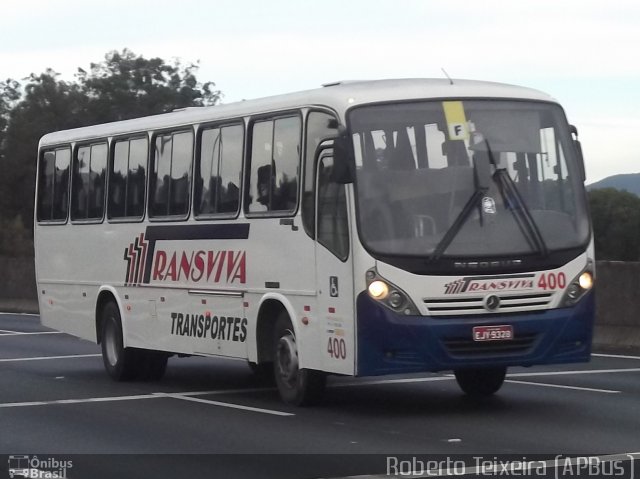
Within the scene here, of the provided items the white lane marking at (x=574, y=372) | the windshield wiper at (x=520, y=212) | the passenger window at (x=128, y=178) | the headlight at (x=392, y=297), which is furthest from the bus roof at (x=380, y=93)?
the white lane marking at (x=574, y=372)

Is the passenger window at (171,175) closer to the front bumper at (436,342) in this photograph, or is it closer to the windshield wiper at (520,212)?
the front bumper at (436,342)

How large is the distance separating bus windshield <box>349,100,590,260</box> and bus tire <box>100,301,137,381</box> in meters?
6.36

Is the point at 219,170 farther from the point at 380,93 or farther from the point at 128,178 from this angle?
the point at 380,93

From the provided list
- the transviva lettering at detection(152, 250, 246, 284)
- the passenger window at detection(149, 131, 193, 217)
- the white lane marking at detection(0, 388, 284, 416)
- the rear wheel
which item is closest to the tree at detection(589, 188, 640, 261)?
the rear wheel

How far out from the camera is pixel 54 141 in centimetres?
2177

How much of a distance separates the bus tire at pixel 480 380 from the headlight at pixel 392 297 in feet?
7.15

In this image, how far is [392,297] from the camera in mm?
13508

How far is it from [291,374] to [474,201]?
274cm

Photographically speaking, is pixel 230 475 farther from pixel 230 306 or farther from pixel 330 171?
pixel 230 306

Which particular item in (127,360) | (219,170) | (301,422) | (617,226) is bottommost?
(301,422)

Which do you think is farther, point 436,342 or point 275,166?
point 275,166

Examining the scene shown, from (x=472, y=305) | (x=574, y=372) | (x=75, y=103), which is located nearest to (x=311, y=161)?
(x=472, y=305)

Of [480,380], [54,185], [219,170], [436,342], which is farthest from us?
[54,185]

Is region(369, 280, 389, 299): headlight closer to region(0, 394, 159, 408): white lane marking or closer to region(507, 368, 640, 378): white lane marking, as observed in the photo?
region(0, 394, 159, 408): white lane marking
